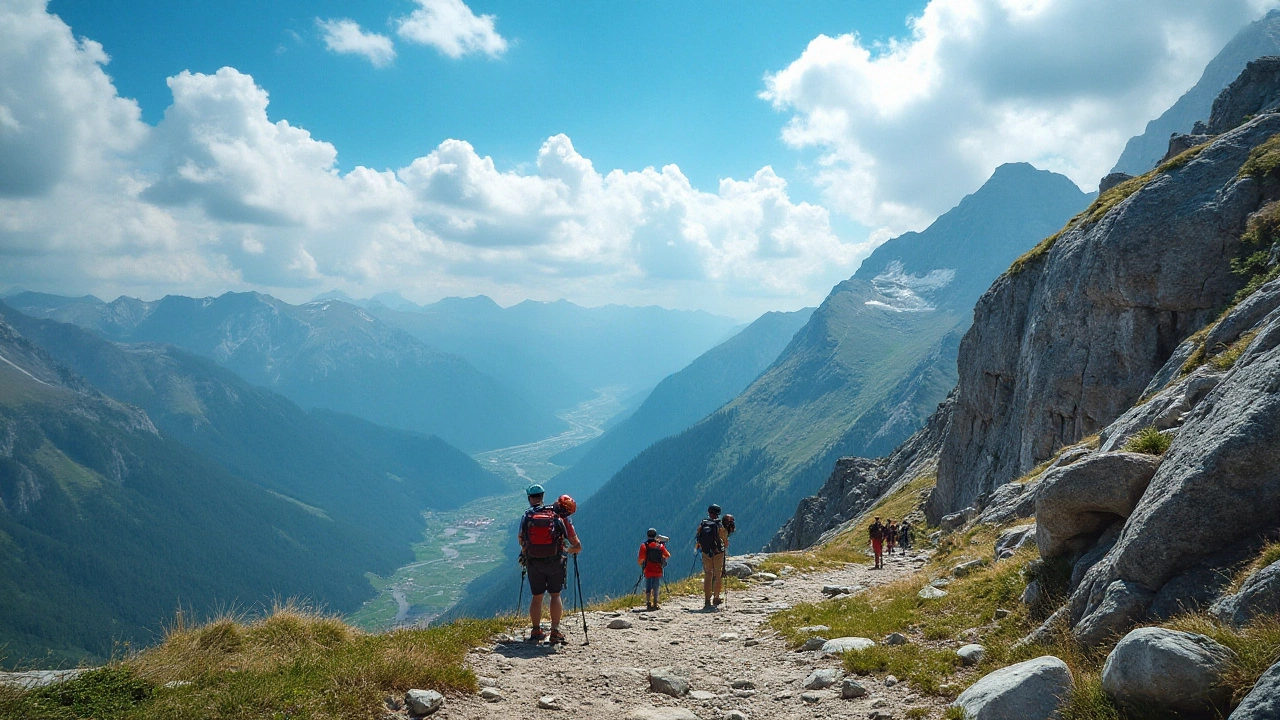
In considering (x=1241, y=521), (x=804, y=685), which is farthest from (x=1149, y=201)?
(x=804, y=685)

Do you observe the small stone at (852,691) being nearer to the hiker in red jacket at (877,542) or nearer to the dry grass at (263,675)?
the dry grass at (263,675)

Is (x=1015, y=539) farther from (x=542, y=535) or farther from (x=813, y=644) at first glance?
(x=542, y=535)

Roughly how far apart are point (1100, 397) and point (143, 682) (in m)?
38.4

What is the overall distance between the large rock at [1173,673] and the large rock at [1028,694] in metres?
0.89

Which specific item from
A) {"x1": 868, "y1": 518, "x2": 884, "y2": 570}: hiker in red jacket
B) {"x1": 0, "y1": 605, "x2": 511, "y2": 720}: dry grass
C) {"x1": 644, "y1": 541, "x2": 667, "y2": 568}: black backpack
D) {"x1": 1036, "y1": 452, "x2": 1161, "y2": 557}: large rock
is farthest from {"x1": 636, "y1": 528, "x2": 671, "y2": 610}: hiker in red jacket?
{"x1": 868, "y1": 518, "x2": 884, "y2": 570}: hiker in red jacket

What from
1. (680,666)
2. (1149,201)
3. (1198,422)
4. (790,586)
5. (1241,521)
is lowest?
(790,586)

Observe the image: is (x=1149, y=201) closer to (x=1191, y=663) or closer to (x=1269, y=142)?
(x=1269, y=142)

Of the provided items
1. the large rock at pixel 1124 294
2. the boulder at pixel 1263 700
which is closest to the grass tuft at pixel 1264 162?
the large rock at pixel 1124 294

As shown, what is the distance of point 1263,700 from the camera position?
215 inches

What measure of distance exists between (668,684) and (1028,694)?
6572 millimetres

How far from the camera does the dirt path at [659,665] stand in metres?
10.9

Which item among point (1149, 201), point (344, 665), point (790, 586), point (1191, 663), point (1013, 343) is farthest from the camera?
point (1013, 343)

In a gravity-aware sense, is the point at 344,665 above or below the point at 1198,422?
below

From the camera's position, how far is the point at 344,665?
10.7m
